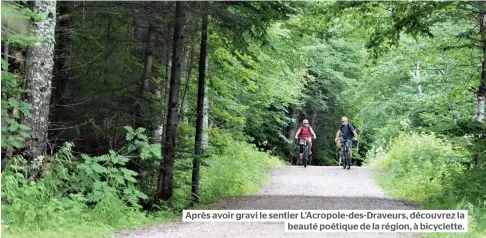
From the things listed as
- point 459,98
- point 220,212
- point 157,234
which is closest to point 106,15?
point 220,212

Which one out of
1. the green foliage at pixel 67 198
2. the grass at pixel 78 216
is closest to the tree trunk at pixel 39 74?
the green foliage at pixel 67 198

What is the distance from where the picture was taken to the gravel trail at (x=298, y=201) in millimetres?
8422

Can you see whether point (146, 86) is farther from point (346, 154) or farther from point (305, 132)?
point (346, 154)

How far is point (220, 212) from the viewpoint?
10.4 metres

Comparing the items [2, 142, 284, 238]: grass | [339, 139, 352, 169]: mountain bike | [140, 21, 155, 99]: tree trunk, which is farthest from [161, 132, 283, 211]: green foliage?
[339, 139, 352, 169]: mountain bike

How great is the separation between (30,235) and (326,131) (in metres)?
38.3

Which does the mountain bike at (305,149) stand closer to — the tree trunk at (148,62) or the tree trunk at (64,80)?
the tree trunk at (148,62)

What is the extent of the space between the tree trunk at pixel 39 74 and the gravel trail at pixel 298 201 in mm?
1949

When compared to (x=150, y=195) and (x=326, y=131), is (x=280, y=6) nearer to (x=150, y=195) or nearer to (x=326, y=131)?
(x=150, y=195)

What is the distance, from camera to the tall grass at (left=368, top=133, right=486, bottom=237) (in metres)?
10.0

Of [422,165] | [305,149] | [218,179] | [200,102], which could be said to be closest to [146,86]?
[200,102]

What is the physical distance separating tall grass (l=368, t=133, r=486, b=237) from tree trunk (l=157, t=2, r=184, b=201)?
15.7 ft
